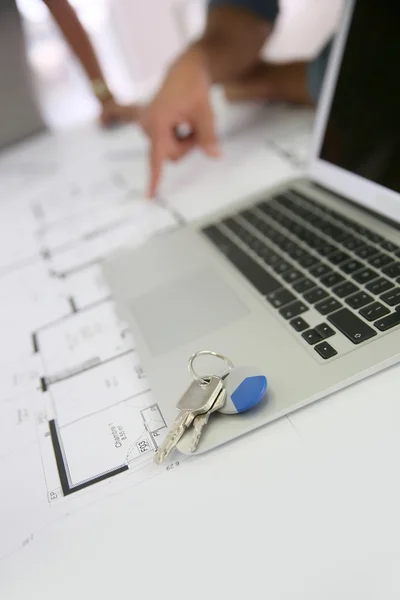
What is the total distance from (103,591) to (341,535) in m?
0.15

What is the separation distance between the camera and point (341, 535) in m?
0.29

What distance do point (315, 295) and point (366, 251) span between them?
0.26 ft

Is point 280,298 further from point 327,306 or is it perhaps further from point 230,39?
point 230,39

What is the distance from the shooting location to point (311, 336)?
1.33ft

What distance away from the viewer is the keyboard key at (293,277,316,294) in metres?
0.46

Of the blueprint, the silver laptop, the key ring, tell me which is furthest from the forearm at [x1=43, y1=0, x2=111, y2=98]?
the key ring

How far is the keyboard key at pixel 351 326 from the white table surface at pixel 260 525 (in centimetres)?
3

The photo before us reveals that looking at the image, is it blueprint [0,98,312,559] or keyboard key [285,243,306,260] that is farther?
keyboard key [285,243,306,260]

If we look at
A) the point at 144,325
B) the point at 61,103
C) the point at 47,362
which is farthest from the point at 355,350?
the point at 61,103

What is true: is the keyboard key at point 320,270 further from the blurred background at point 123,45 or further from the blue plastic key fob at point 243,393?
the blurred background at point 123,45

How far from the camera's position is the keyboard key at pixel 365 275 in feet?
1.45

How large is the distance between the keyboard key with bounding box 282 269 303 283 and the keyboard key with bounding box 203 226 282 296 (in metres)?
0.01

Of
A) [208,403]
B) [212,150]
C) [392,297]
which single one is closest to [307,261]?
[392,297]

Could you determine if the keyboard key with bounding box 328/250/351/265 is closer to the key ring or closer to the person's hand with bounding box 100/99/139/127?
the key ring
